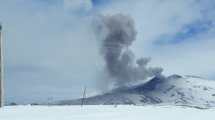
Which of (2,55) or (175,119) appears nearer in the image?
(175,119)

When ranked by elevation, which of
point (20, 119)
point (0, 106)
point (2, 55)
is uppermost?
point (2, 55)

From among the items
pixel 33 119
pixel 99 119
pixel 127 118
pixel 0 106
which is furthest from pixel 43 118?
pixel 0 106

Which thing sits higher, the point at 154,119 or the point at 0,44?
the point at 0,44

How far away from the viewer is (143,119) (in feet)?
91.5

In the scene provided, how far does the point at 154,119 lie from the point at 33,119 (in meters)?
8.94

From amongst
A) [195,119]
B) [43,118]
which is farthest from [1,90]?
[195,119]

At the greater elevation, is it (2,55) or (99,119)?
(2,55)

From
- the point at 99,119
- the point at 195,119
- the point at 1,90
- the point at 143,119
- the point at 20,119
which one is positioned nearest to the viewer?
the point at 20,119

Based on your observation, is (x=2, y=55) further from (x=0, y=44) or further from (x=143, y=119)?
(x=143, y=119)

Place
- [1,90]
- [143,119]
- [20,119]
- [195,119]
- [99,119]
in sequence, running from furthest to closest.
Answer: [1,90]
[195,119]
[143,119]
[99,119]
[20,119]

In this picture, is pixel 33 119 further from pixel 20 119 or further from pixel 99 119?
pixel 99 119

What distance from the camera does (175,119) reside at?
2916 centimetres

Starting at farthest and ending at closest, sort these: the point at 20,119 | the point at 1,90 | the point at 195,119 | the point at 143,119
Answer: the point at 1,90 → the point at 195,119 → the point at 143,119 → the point at 20,119

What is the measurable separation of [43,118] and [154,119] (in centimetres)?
820
